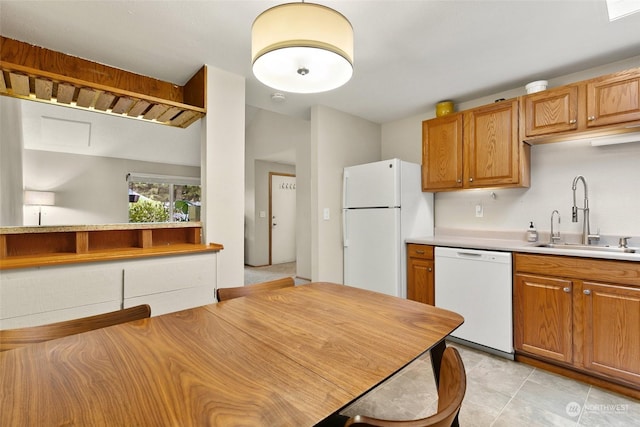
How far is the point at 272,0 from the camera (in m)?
1.71

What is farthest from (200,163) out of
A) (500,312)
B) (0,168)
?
(500,312)

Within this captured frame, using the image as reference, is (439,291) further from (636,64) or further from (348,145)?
(636,64)

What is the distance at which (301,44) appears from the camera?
107 cm

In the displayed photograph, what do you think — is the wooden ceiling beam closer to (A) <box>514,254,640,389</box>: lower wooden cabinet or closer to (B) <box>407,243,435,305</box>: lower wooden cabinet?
(B) <box>407,243,435,305</box>: lower wooden cabinet

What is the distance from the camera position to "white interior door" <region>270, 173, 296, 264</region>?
6.18 meters

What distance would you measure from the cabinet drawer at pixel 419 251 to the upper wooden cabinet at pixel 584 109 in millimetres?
1259

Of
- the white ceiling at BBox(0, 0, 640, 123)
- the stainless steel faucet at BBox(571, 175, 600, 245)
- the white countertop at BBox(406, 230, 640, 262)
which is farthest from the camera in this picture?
the stainless steel faucet at BBox(571, 175, 600, 245)

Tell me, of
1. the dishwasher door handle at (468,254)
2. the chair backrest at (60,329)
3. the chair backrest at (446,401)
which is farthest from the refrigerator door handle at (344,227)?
the chair backrest at (446,401)

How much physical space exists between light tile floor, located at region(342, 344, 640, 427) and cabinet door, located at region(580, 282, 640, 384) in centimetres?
19

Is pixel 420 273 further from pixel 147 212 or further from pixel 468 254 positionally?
pixel 147 212

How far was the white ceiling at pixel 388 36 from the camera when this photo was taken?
1763 mm

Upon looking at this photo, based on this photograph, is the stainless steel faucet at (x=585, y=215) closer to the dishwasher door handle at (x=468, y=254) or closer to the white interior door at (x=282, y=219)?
the dishwasher door handle at (x=468, y=254)

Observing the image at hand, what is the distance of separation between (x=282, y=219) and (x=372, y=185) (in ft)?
11.4

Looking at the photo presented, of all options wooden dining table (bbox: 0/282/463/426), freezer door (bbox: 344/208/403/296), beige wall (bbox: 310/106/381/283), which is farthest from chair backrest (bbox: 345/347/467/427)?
beige wall (bbox: 310/106/381/283)
